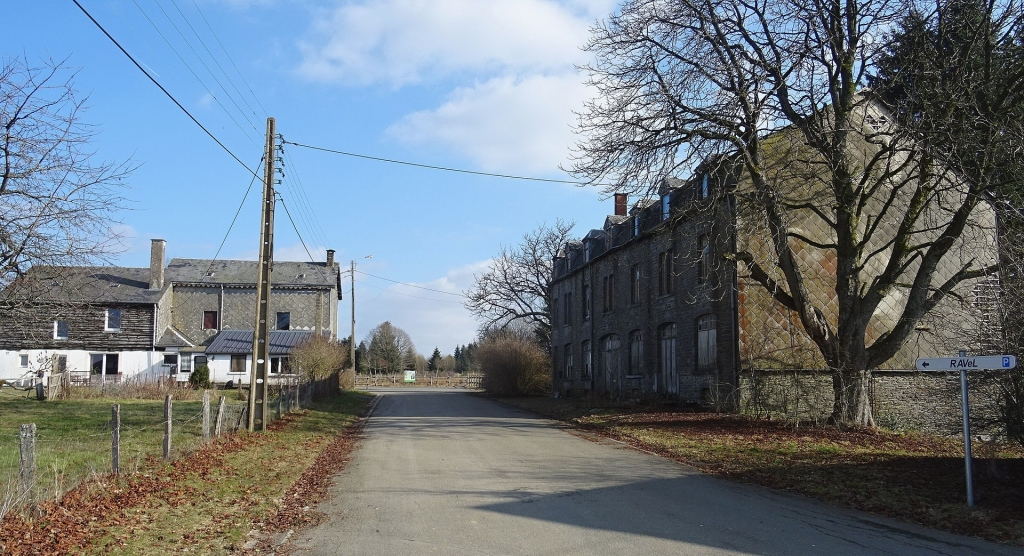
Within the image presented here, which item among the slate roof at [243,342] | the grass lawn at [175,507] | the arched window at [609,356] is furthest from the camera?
the slate roof at [243,342]

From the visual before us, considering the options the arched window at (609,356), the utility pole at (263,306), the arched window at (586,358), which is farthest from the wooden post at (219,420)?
the arched window at (586,358)

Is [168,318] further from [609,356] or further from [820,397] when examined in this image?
[820,397]

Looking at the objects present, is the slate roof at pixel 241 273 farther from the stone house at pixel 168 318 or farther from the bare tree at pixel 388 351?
the bare tree at pixel 388 351

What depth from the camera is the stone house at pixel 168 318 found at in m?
42.9

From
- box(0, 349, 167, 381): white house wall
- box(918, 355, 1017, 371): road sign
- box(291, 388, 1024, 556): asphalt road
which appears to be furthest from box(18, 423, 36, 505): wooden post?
box(0, 349, 167, 381): white house wall

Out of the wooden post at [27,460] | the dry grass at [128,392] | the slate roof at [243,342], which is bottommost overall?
the dry grass at [128,392]

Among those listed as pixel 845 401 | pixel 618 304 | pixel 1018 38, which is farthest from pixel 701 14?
pixel 618 304

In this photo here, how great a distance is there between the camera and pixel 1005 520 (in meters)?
8.51

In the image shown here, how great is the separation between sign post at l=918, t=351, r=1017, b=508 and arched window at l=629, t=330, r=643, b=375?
20.7 metres

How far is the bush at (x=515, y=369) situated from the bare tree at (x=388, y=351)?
154 feet

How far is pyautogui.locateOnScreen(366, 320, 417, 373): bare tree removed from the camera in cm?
9656

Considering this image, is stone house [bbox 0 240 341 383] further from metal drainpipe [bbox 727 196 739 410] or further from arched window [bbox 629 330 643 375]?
metal drainpipe [bbox 727 196 739 410]

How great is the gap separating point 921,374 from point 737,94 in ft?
37.8

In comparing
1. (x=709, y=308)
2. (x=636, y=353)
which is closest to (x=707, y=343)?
(x=709, y=308)
